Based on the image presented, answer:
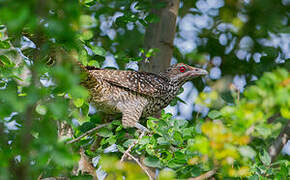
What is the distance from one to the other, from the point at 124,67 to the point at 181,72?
718 millimetres

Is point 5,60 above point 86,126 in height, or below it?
above

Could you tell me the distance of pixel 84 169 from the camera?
3.54 metres

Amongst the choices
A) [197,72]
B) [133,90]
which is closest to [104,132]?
[133,90]

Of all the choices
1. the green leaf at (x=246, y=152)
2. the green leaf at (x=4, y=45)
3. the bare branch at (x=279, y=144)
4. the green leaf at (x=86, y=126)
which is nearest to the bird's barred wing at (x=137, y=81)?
the green leaf at (x=86, y=126)

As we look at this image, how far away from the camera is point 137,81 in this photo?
4484mm

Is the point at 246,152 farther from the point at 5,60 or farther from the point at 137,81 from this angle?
the point at 137,81

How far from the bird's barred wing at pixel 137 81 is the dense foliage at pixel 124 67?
6.1 inches

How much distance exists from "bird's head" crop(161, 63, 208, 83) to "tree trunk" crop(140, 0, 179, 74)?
0.34ft

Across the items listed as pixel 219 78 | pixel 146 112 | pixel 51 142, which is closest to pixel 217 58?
pixel 219 78

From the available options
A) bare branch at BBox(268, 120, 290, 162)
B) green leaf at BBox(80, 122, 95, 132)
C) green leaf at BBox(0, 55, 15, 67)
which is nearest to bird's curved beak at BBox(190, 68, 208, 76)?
bare branch at BBox(268, 120, 290, 162)

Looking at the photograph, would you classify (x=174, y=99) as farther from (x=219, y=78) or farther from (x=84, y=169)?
(x=84, y=169)

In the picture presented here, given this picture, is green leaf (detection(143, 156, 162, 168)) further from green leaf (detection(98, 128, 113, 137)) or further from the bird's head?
the bird's head

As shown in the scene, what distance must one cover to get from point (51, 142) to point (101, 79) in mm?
2833

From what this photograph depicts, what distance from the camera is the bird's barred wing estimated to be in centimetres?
435
